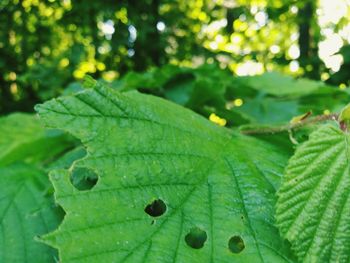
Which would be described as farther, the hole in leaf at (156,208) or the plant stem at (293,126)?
the plant stem at (293,126)

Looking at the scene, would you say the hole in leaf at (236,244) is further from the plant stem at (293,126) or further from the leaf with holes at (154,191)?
the plant stem at (293,126)

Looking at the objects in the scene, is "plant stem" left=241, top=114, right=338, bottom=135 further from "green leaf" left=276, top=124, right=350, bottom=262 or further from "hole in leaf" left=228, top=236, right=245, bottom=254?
"hole in leaf" left=228, top=236, right=245, bottom=254

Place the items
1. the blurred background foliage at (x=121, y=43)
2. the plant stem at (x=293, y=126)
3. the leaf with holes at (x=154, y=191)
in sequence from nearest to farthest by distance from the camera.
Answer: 1. the leaf with holes at (x=154, y=191)
2. the plant stem at (x=293, y=126)
3. the blurred background foliage at (x=121, y=43)

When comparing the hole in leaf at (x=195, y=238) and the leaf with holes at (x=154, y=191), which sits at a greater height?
the leaf with holes at (x=154, y=191)

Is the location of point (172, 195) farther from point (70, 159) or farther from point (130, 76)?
point (130, 76)

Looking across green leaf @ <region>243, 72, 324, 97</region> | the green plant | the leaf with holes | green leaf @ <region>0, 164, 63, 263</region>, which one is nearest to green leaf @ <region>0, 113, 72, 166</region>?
green leaf @ <region>0, 164, 63, 263</region>

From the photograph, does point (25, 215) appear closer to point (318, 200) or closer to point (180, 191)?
point (180, 191)

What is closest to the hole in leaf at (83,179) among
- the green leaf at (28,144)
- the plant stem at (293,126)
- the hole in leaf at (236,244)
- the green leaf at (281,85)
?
the hole in leaf at (236,244)

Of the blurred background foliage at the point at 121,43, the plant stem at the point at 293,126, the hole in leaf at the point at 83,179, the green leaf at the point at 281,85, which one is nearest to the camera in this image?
the hole in leaf at the point at 83,179
